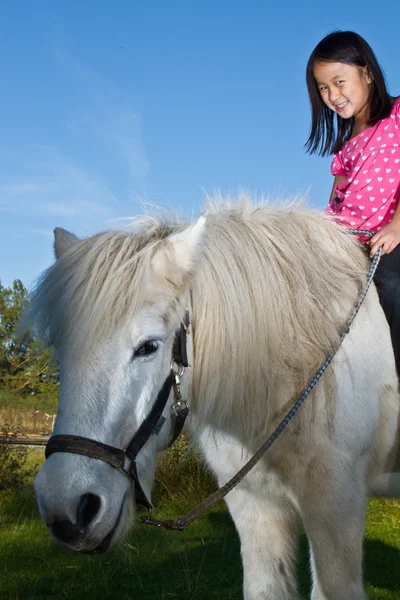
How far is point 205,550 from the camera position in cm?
680

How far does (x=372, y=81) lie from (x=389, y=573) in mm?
4962

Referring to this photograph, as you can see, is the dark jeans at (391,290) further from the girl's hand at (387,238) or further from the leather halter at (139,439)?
the leather halter at (139,439)

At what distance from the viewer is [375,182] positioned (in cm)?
310

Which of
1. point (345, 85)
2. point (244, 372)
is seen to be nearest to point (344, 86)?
point (345, 85)

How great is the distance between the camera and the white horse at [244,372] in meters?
2.11

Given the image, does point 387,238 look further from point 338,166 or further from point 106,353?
point 106,353

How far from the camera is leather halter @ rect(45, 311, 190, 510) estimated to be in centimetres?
202

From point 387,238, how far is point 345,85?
1.02 m

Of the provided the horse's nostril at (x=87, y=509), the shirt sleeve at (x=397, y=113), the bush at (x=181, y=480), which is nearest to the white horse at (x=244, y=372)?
the horse's nostril at (x=87, y=509)

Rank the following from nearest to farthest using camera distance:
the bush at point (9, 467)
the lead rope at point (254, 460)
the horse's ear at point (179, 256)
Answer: the horse's ear at point (179, 256) → the lead rope at point (254, 460) → the bush at point (9, 467)

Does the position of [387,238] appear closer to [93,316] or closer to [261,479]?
[261,479]

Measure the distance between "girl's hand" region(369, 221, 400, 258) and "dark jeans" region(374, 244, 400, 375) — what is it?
2.2 inches

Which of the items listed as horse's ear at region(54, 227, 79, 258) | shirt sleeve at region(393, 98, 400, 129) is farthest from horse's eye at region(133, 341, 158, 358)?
shirt sleeve at region(393, 98, 400, 129)

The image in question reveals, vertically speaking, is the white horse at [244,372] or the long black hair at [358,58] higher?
the long black hair at [358,58]
